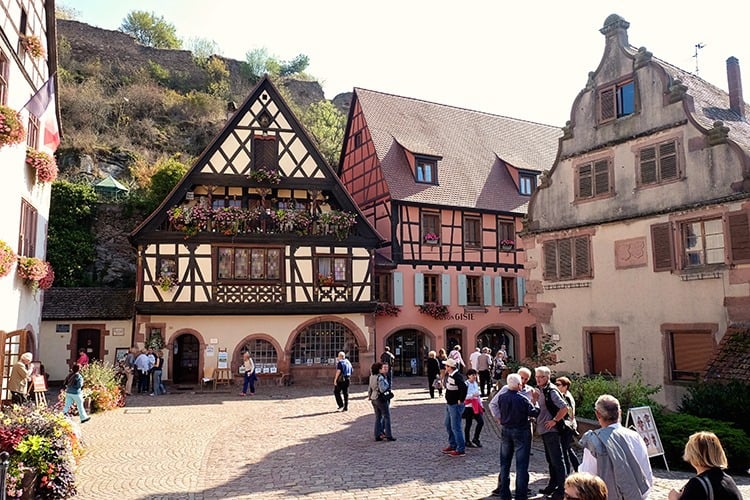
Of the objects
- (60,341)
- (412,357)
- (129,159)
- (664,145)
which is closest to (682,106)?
(664,145)

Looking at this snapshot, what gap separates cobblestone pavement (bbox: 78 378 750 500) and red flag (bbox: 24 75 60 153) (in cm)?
782

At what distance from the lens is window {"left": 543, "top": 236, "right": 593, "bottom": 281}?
1717 centimetres

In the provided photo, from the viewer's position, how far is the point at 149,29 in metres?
59.8

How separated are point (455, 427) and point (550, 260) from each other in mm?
8904

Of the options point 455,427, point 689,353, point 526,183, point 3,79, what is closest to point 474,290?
point 526,183

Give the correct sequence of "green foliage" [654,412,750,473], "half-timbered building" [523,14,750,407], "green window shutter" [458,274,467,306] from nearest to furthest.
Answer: "green foliage" [654,412,750,473]
"half-timbered building" [523,14,750,407]
"green window shutter" [458,274,467,306]

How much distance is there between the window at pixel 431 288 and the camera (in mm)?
27688

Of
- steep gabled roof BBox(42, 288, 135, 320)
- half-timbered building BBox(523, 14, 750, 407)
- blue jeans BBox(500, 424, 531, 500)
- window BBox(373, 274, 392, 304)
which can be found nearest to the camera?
blue jeans BBox(500, 424, 531, 500)

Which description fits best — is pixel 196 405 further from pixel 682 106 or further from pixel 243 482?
pixel 682 106

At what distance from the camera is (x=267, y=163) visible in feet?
77.4

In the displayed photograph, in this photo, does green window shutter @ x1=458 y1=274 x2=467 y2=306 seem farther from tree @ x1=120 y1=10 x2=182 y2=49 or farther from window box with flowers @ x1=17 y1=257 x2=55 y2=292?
tree @ x1=120 y1=10 x2=182 y2=49

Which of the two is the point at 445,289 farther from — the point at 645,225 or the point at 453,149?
the point at 645,225

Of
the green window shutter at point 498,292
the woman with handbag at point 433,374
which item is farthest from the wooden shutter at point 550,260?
the green window shutter at point 498,292

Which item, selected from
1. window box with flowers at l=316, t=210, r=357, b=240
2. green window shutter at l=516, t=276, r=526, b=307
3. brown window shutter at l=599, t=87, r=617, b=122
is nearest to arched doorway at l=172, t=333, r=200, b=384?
window box with flowers at l=316, t=210, r=357, b=240
